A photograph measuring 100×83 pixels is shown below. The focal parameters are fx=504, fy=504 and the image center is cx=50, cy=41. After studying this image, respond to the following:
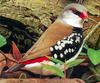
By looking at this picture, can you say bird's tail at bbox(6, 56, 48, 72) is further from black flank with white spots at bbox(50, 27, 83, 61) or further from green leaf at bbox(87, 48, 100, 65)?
green leaf at bbox(87, 48, 100, 65)

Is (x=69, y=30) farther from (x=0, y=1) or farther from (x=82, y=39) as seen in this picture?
(x=0, y=1)

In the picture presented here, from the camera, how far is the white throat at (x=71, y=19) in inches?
149

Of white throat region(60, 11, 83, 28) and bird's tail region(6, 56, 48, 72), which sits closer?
bird's tail region(6, 56, 48, 72)

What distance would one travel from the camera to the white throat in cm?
377

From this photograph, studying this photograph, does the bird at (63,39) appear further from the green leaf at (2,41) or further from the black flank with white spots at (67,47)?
the green leaf at (2,41)

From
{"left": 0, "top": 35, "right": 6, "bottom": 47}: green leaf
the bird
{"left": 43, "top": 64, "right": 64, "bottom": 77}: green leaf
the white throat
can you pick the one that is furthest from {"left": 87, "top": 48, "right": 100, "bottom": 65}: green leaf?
{"left": 0, "top": 35, "right": 6, "bottom": 47}: green leaf

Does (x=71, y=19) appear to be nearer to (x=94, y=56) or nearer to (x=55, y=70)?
(x=94, y=56)

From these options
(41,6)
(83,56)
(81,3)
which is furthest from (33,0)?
(83,56)

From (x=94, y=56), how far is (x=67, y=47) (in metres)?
0.21

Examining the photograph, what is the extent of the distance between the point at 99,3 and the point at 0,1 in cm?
80

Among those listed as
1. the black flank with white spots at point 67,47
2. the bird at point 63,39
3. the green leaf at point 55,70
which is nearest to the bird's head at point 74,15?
the bird at point 63,39

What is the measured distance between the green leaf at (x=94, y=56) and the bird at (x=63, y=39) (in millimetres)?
94

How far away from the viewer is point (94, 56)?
364 centimetres

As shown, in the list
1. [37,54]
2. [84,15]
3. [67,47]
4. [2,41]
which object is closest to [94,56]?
[67,47]
